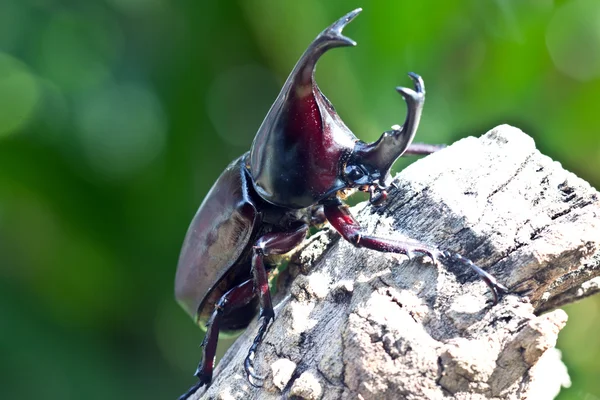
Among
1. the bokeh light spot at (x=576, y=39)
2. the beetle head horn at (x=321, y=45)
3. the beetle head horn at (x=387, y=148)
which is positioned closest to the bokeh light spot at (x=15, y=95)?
the beetle head horn at (x=321, y=45)

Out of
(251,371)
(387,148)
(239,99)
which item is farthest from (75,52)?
(251,371)

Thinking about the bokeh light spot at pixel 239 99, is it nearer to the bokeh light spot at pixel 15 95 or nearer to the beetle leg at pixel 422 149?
the bokeh light spot at pixel 15 95

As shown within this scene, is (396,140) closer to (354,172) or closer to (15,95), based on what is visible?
(354,172)

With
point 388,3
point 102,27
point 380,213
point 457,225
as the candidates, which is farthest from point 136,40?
point 457,225

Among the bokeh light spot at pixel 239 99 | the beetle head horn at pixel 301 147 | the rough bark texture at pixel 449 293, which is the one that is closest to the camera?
the rough bark texture at pixel 449 293

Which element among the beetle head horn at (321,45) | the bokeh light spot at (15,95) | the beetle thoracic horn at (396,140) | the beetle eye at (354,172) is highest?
the bokeh light spot at (15,95)

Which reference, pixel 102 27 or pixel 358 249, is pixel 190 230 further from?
pixel 102 27

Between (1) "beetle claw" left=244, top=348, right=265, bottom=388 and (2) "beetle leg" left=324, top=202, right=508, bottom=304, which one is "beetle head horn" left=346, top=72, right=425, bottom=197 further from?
(1) "beetle claw" left=244, top=348, right=265, bottom=388
